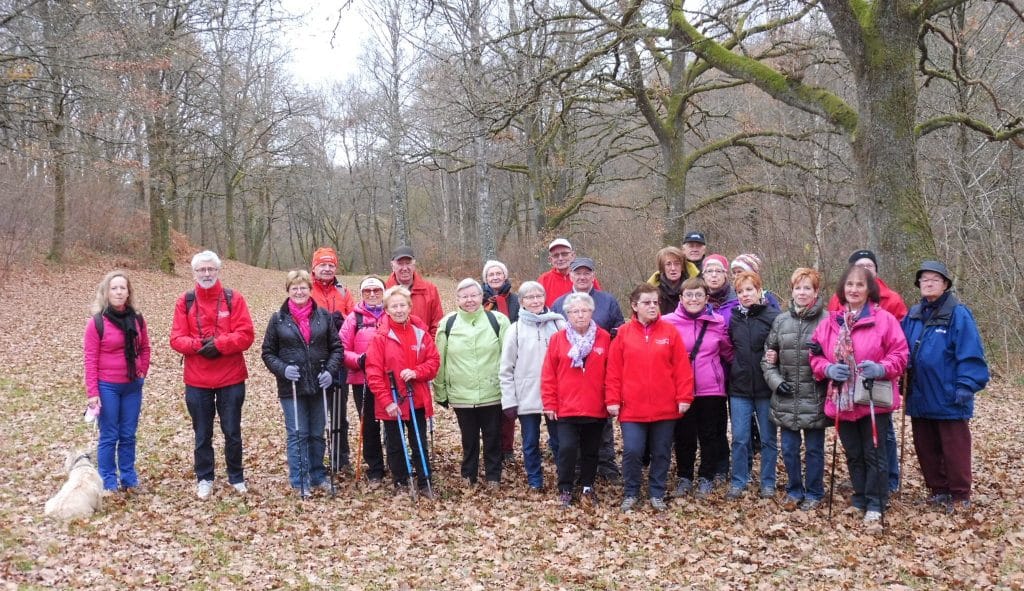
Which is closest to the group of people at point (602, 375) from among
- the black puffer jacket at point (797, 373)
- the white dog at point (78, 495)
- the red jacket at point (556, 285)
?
the black puffer jacket at point (797, 373)

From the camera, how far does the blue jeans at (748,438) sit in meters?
6.07

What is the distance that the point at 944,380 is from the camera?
5516 millimetres

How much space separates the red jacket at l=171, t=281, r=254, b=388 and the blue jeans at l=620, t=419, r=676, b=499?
10.7 feet

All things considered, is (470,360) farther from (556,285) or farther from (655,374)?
(655,374)

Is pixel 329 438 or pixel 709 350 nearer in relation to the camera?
pixel 709 350

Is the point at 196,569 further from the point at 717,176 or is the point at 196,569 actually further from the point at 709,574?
the point at 717,176

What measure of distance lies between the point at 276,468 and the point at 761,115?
1654 cm

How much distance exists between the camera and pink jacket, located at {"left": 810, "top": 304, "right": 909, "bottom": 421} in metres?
5.36

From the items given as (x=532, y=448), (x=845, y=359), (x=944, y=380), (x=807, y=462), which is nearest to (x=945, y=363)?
(x=944, y=380)

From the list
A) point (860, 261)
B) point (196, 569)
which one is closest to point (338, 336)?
point (196, 569)

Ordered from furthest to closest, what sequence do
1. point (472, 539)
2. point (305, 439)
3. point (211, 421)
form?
point (305, 439), point (211, 421), point (472, 539)

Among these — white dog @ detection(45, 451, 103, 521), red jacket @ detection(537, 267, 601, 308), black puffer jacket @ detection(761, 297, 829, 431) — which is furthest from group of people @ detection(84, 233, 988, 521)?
red jacket @ detection(537, 267, 601, 308)

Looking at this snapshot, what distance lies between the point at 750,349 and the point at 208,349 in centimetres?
443

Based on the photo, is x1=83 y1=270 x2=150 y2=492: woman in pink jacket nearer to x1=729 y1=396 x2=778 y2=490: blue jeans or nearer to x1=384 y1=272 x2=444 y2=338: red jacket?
x1=384 y1=272 x2=444 y2=338: red jacket
